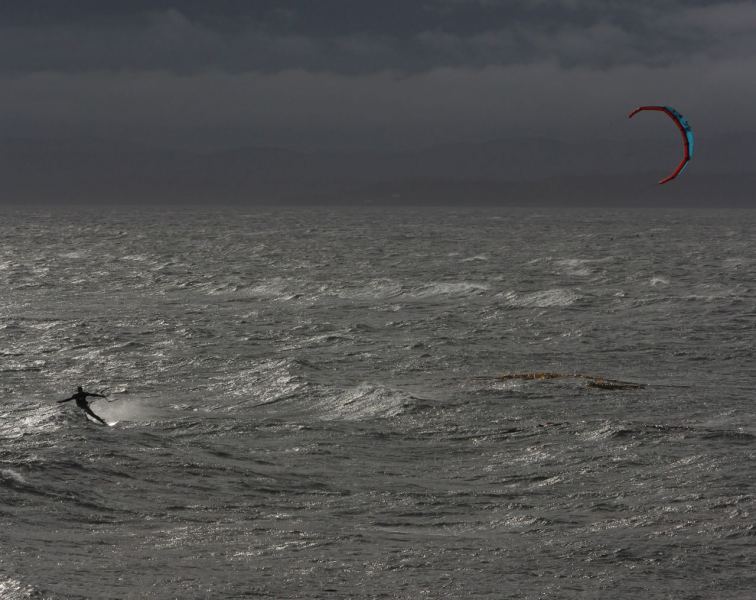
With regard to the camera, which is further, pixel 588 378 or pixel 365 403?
pixel 588 378

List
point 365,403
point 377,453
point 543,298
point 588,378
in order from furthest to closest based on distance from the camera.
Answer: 1. point 543,298
2. point 588,378
3. point 365,403
4. point 377,453

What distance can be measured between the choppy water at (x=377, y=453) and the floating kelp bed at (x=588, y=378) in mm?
622

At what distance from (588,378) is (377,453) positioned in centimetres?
1219

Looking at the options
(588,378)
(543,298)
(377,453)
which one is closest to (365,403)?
(377,453)

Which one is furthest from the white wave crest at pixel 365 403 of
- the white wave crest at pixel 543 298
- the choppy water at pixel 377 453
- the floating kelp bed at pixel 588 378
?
the white wave crest at pixel 543 298

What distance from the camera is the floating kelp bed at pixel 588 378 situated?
37.3 meters

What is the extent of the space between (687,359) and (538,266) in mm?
57485

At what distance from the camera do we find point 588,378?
38750 mm

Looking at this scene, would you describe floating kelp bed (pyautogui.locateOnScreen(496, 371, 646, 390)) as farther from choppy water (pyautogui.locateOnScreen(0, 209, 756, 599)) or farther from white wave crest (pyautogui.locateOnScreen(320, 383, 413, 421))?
white wave crest (pyautogui.locateOnScreen(320, 383, 413, 421))

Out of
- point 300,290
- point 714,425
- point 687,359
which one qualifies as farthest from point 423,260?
point 714,425

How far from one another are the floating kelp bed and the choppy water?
0.62 meters

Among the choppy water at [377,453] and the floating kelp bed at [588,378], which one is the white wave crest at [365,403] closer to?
the choppy water at [377,453]

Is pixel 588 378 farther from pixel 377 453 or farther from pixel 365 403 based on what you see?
pixel 377 453

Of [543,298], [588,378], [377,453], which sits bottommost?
[543,298]
